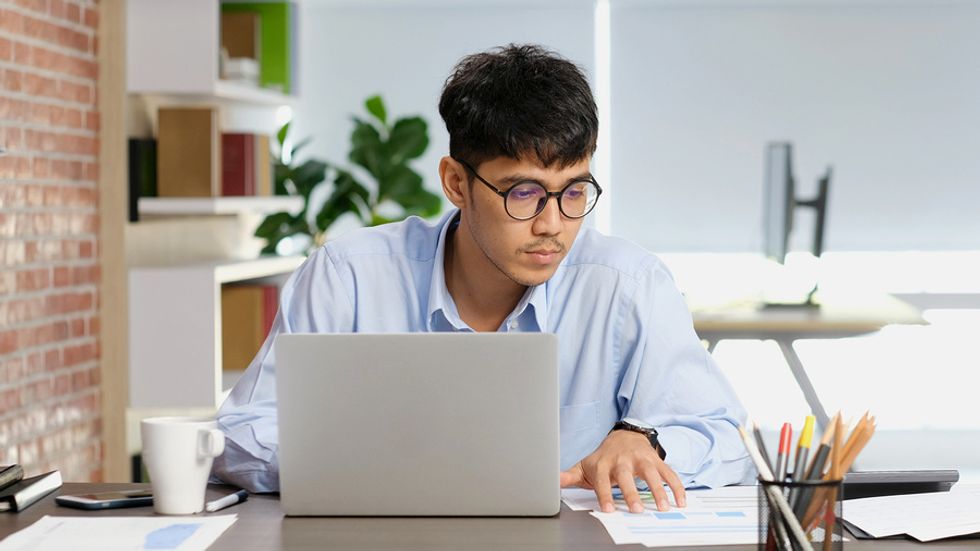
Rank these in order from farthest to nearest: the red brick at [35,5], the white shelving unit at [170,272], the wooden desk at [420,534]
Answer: the white shelving unit at [170,272] → the red brick at [35,5] → the wooden desk at [420,534]

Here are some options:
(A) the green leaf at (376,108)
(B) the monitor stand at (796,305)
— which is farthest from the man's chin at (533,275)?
(A) the green leaf at (376,108)

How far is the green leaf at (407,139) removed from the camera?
460cm

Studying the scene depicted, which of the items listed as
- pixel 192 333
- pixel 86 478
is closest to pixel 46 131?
pixel 192 333

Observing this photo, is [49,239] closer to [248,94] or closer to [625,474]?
[248,94]

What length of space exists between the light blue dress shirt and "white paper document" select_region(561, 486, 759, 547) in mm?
202

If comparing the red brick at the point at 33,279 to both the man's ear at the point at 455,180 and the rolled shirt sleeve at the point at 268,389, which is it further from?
the man's ear at the point at 455,180

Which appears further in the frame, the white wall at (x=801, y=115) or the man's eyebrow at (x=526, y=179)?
the white wall at (x=801, y=115)

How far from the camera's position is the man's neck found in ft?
5.69

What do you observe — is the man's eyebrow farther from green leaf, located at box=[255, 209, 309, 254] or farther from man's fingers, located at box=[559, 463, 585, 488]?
green leaf, located at box=[255, 209, 309, 254]

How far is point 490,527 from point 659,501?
22cm

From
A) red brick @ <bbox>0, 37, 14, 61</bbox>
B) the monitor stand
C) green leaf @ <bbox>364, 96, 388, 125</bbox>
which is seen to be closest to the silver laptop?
red brick @ <bbox>0, 37, 14, 61</bbox>

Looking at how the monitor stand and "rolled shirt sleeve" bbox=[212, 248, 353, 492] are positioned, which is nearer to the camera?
"rolled shirt sleeve" bbox=[212, 248, 353, 492]

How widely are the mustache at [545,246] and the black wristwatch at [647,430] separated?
26 cm

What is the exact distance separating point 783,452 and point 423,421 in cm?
37
